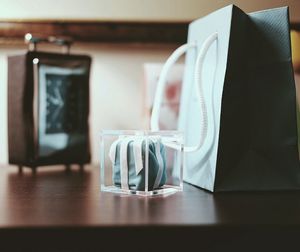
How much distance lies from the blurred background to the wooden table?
367mm

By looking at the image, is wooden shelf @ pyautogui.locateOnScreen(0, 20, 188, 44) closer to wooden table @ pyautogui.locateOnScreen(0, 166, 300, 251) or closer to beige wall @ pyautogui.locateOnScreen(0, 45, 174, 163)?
beige wall @ pyautogui.locateOnScreen(0, 45, 174, 163)

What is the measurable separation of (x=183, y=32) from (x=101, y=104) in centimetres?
21

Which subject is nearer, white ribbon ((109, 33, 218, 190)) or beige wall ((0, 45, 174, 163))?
white ribbon ((109, 33, 218, 190))

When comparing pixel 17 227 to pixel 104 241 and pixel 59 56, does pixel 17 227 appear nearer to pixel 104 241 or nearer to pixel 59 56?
pixel 104 241

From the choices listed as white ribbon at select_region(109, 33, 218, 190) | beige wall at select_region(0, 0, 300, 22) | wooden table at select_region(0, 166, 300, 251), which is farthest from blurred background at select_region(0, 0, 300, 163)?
wooden table at select_region(0, 166, 300, 251)

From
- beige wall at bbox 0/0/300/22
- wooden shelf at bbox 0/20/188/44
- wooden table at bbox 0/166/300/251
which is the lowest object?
wooden table at bbox 0/166/300/251

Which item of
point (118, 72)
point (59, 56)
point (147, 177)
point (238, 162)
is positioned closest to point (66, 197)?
point (147, 177)

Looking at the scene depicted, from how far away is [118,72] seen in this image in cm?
95

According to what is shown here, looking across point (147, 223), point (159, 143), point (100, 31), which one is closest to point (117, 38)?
point (100, 31)

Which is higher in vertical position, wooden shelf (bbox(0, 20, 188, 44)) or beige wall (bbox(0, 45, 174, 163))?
wooden shelf (bbox(0, 20, 188, 44))

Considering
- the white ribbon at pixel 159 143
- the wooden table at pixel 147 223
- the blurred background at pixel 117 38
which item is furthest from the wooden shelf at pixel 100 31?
the wooden table at pixel 147 223

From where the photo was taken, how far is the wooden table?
414mm

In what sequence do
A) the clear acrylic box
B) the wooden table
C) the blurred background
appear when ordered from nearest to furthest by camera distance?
the wooden table < the clear acrylic box < the blurred background

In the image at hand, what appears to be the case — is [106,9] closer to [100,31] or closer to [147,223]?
[100,31]
